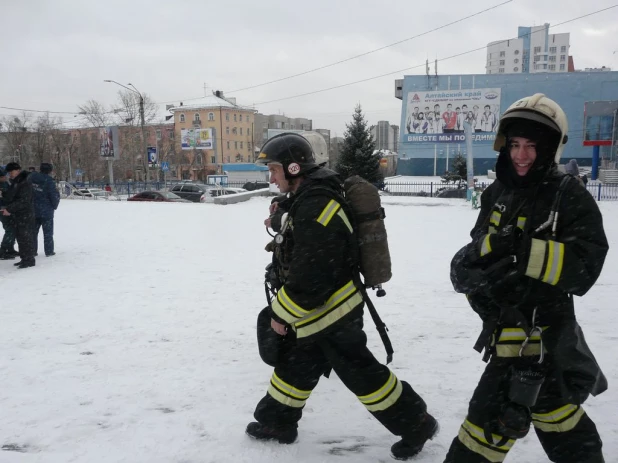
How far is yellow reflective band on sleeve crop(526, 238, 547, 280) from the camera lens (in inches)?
76.1

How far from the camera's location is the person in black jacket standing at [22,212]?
824cm

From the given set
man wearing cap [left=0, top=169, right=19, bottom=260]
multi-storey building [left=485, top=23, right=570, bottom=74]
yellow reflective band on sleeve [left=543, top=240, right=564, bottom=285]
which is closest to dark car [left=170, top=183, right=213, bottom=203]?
man wearing cap [left=0, top=169, right=19, bottom=260]

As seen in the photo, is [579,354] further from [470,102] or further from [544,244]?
[470,102]

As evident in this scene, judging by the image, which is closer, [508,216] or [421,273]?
[508,216]

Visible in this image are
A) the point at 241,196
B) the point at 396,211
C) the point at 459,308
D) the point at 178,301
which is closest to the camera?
the point at 459,308

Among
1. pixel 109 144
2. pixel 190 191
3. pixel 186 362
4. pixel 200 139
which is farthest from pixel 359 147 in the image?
pixel 200 139

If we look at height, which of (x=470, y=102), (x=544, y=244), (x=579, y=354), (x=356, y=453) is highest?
(x=470, y=102)

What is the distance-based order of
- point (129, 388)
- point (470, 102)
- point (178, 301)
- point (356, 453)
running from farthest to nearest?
1. point (470, 102)
2. point (178, 301)
3. point (129, 388)
4. point (356, 453)

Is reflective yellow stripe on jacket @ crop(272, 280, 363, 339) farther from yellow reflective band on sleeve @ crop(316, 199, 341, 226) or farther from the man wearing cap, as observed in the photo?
the man wearing cap

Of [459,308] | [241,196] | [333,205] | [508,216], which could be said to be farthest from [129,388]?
[241,196]

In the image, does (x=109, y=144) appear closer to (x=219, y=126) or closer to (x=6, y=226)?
(x=6, y=226)

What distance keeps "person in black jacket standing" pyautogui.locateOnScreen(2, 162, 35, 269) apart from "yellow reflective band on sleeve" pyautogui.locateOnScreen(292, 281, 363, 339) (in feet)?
24.0

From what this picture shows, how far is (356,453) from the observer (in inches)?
114

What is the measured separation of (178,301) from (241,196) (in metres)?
17.4
